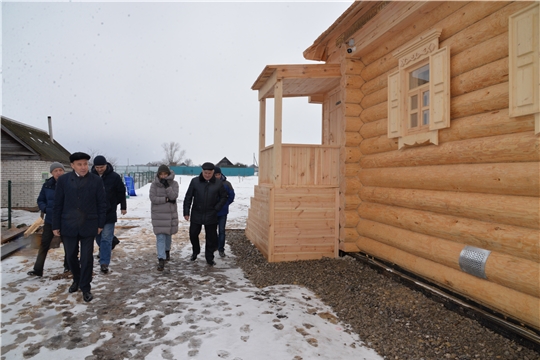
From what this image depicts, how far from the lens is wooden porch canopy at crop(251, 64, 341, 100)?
688 centimetres

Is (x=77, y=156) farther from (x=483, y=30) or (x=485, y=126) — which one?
(x=483, y=30)

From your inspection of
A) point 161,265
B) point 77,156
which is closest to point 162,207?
point 161,265

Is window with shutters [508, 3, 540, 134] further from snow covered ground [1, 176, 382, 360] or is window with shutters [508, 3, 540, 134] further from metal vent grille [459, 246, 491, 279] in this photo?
snow covered ground [1, 176, 382, 360]

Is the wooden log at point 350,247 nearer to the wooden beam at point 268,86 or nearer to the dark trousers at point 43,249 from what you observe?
the wooden beam at point 268,86

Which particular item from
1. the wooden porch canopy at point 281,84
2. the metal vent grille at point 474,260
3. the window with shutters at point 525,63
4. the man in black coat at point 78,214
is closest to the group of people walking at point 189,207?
the wooden porch canopy at point 281,84

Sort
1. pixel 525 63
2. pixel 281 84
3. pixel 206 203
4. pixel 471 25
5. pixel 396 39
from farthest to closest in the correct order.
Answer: pixel 281 84 < pixel 206 203 < pixel 396 39 < pixel 471 25 < pixel 525 63

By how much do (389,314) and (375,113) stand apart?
133 inches

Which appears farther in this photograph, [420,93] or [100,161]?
[100,161]

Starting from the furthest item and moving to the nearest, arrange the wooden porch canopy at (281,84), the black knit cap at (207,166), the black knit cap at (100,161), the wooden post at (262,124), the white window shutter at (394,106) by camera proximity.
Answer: the wooden post at (262,124)
the wooden porch canopy at (281,84)
the black knit cap at (207,166)
the black knit cap at (100,161)
the white window shutter at (394,106)

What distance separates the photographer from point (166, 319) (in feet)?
12.9

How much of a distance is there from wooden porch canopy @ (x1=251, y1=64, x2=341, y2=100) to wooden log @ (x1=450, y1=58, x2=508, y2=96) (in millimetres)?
2917

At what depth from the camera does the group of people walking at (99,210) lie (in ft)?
15.1

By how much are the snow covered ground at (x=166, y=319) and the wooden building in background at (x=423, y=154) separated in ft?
4.96

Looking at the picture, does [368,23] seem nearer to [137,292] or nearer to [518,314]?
[518,314]
